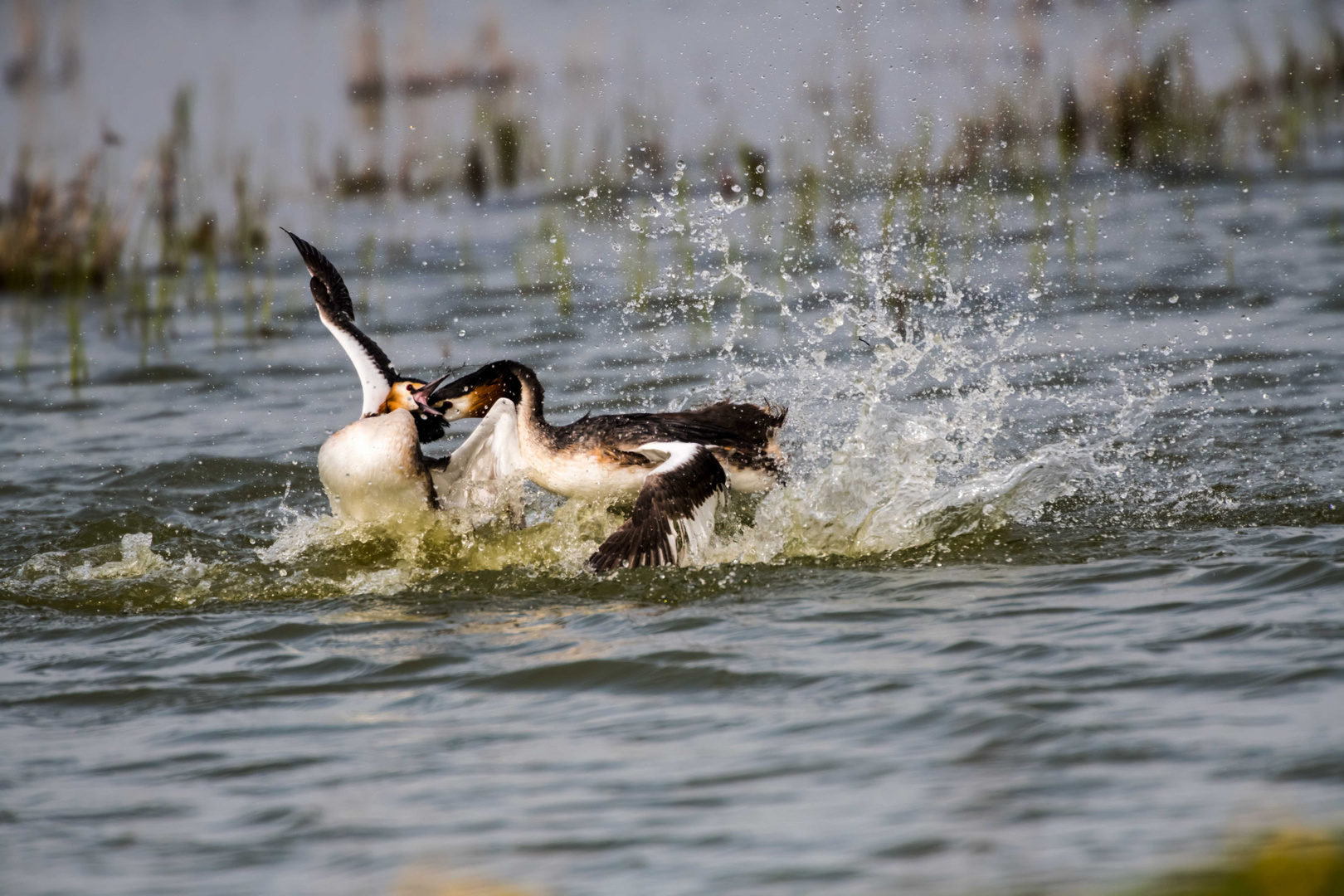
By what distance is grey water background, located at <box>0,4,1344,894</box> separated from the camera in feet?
11.7

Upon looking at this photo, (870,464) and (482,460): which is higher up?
(482,460)

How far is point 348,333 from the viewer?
695 centimetres

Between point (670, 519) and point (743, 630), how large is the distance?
0.81m

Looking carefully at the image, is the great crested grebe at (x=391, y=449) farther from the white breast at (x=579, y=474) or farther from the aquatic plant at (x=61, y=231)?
the aquatic plant at (x=61, y=231)

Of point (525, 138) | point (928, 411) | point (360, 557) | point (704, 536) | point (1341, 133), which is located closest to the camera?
point (704, 536)

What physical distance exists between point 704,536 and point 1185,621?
1.91 meters

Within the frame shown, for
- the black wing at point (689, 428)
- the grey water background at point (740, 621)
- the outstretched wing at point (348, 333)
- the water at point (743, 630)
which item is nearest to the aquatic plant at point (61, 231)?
the grey water background at point (740, 621)

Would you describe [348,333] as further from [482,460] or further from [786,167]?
[786,167]

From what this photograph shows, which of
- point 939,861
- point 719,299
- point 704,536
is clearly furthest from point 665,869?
point 719,299

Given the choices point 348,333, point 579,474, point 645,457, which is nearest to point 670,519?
point 645,457

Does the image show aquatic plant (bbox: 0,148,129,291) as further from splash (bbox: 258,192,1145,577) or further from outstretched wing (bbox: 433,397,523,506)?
outstretched wing (bbox: 433,397,523,506)

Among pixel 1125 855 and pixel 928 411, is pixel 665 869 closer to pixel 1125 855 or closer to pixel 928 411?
pixel 1125 855

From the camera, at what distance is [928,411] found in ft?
27.9

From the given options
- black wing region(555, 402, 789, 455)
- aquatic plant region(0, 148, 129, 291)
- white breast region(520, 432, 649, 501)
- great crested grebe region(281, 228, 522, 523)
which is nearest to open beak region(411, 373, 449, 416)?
great crested grebe region(281, 228, 522, 523)
